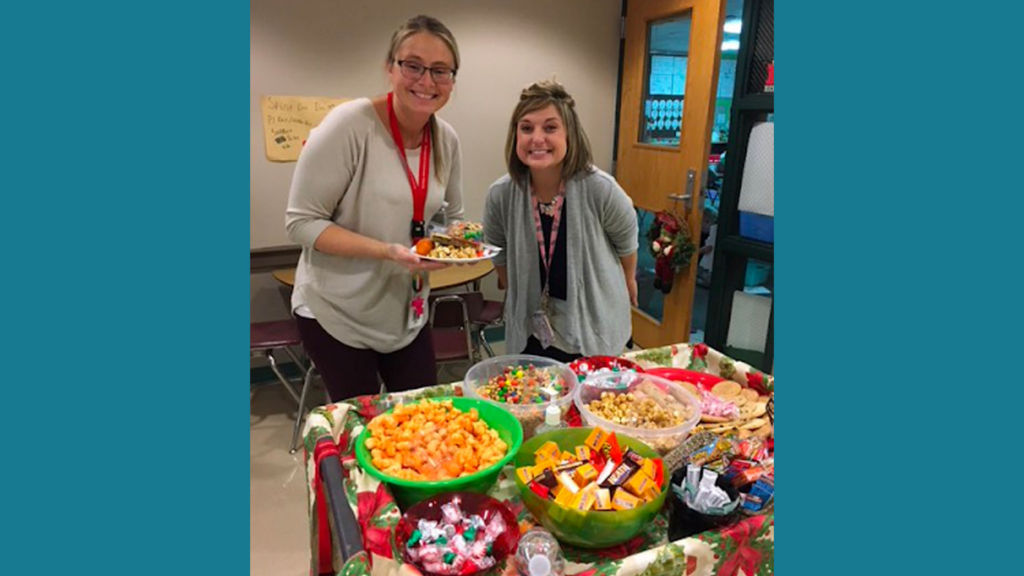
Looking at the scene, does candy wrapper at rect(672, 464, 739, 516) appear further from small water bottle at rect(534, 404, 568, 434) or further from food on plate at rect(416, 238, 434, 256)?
food on plate at rect(416, 238, 434, 256)

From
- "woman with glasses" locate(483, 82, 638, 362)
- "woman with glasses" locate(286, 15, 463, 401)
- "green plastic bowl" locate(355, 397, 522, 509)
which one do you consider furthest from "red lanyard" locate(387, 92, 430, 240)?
"green plastic bowl" locate(355, 397, 522, 509)

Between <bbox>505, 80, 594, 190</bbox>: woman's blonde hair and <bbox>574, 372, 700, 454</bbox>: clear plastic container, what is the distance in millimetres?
730

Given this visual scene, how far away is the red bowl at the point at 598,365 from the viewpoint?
1587mm

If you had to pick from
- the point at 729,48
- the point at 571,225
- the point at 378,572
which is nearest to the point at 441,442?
the point at 378,572

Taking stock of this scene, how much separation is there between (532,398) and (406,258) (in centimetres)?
52

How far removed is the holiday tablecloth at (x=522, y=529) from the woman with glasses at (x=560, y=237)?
2.70 ft

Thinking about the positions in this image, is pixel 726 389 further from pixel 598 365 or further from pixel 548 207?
pixel 548 207

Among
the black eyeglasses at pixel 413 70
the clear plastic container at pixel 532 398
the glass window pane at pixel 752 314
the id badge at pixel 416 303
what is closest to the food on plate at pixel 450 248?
the id badge at pixel 416 303

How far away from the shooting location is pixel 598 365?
1.61 meters

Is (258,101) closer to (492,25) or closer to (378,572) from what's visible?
(492,25)

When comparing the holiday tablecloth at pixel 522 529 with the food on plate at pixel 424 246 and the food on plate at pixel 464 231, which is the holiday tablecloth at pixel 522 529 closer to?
the food on plate at pixel 424 246

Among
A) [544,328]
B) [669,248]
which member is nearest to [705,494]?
[544,328]

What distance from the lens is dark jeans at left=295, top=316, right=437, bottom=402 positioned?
5.79 ft

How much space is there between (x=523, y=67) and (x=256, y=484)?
2849mm
